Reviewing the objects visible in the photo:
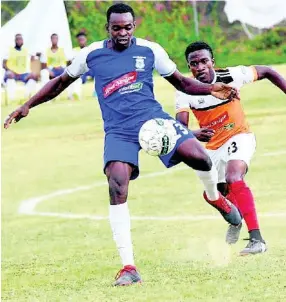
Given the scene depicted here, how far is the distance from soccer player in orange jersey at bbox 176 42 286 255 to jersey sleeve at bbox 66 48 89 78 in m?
1.19

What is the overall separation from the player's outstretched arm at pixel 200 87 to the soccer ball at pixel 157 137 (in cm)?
49

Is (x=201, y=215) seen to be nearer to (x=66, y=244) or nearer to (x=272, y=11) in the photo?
(x=66, y=244)

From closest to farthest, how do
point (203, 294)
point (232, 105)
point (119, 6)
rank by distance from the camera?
1. point (203, 294)
2. point (119, 6)
3. point (232, 105)

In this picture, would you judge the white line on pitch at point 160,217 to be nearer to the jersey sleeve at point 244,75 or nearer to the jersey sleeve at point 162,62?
the jersey sleeve at point 244,75

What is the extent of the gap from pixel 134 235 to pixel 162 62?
271 cm

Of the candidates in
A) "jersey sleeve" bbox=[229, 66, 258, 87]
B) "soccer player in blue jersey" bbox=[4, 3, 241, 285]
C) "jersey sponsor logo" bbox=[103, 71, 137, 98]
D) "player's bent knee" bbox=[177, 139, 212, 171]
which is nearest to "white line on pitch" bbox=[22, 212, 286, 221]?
"jersey sleeve" bbox=[229, 66, 258, 87]

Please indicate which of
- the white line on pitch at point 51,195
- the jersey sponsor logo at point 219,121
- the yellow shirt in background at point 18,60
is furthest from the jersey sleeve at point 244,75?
the yellow shirt in background at point 18,60

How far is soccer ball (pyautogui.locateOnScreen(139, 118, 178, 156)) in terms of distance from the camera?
8664mm

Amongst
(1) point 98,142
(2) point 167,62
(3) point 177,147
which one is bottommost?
(1) point 98,142

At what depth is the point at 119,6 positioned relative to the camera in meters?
8.79

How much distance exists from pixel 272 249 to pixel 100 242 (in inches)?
83.5


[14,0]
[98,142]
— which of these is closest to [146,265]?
[98,142]

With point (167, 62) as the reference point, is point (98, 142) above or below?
below

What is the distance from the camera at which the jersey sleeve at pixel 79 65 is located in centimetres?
891
